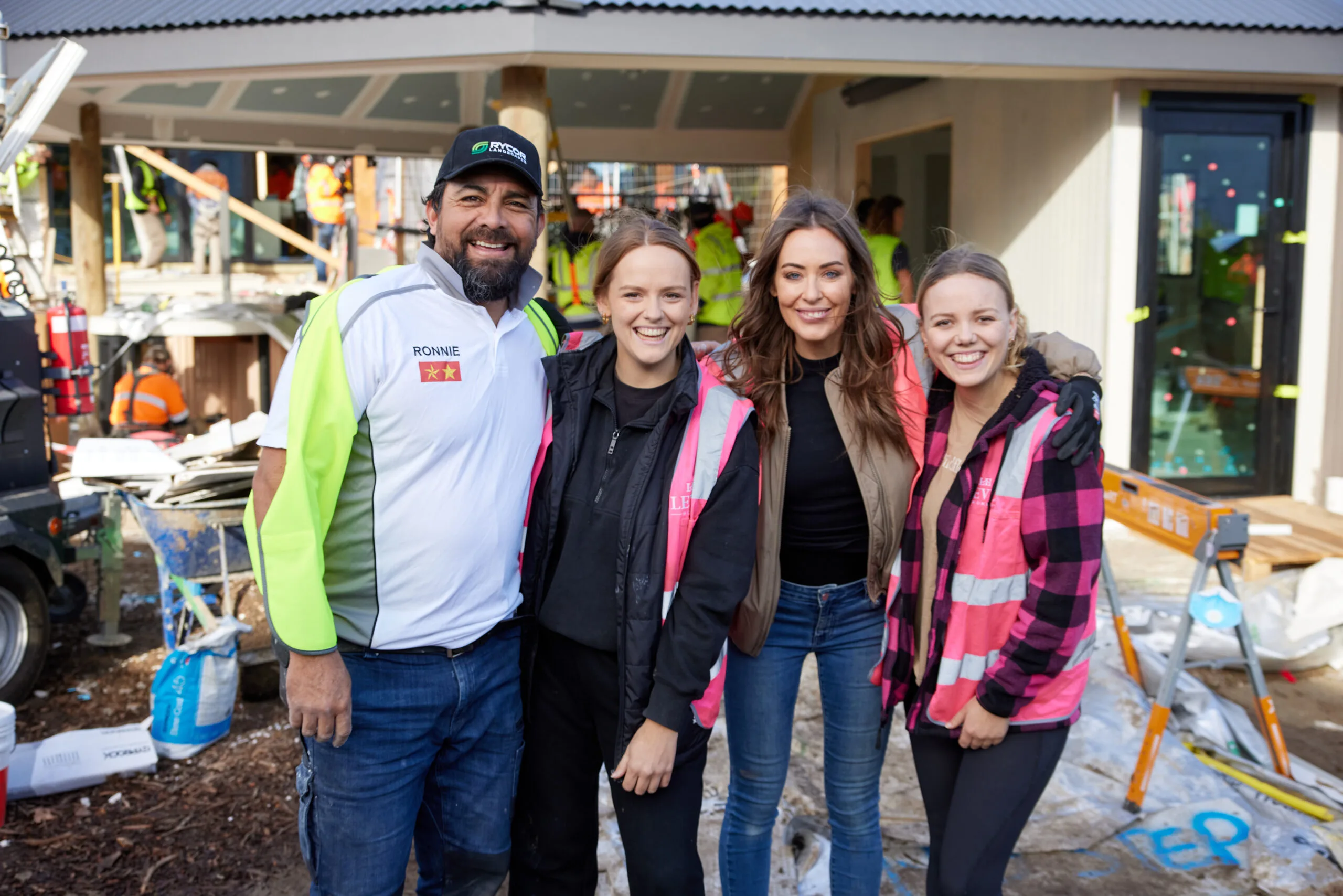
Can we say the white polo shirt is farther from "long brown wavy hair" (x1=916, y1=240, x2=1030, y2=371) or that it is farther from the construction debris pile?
the construction debris pile

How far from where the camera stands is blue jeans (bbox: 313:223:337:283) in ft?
54.1

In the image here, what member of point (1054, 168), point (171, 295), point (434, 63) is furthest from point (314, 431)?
point (171, 295)

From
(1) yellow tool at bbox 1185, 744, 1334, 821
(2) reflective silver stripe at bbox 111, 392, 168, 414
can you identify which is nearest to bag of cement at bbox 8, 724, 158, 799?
(1) yellow tool at bbox 1185, 744, 1334, 821

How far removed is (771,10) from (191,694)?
14.5ft

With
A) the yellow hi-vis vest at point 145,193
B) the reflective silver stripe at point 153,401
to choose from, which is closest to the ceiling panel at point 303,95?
the reflective silver stripe at point 153,401

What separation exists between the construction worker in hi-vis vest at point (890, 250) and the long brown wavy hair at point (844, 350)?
528cm

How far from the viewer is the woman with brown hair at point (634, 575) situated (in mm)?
2160

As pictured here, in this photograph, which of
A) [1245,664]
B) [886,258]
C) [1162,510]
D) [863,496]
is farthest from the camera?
[886,258]

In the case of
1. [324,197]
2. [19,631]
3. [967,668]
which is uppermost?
[324,197]

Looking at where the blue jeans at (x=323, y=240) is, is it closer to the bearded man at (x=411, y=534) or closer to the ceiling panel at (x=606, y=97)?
the ceiling panel at (x=606, y=97)

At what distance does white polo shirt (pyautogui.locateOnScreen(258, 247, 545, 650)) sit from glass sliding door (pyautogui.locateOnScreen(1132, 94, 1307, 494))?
234 inches

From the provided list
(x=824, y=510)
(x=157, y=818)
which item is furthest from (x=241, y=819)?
(x=824, y=510)

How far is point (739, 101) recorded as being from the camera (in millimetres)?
11641

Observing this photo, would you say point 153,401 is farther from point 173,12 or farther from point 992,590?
point 992,590
